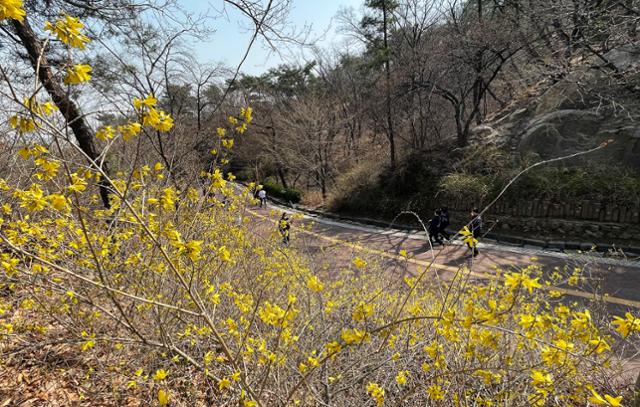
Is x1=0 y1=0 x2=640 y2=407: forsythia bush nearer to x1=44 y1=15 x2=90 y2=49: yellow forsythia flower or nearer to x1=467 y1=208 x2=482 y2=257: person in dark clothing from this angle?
x1=44 y1=15 x2=90 y2=49: yellow forsythia flower

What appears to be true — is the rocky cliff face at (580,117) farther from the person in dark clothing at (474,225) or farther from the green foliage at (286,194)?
the green foliage at (286,194)

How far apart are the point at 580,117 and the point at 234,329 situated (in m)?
12.7

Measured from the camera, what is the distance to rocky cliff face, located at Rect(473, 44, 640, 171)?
9.16 metres

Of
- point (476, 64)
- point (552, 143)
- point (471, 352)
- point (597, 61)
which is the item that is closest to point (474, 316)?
point (471, 352)

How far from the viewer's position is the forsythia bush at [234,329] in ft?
5.25

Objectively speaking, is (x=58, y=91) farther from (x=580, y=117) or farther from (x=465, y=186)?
(x=580, y=117)

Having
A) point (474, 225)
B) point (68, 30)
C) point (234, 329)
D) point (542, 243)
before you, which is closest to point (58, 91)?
point (68, 30)

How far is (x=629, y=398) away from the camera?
2.76 metres

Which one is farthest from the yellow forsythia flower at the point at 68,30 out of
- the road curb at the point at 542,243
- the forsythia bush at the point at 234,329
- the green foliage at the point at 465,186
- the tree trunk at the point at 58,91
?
the green foliage at the point at 465,186

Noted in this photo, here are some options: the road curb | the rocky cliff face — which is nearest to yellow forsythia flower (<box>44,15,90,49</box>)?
the road curb

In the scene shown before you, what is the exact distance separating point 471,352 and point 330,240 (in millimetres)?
9509

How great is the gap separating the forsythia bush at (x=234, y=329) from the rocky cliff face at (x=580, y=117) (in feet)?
28.1

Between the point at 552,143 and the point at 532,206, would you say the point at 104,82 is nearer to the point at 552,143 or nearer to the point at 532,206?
the point at 532,206

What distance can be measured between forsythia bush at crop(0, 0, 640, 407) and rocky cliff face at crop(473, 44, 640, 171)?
8.55 m
